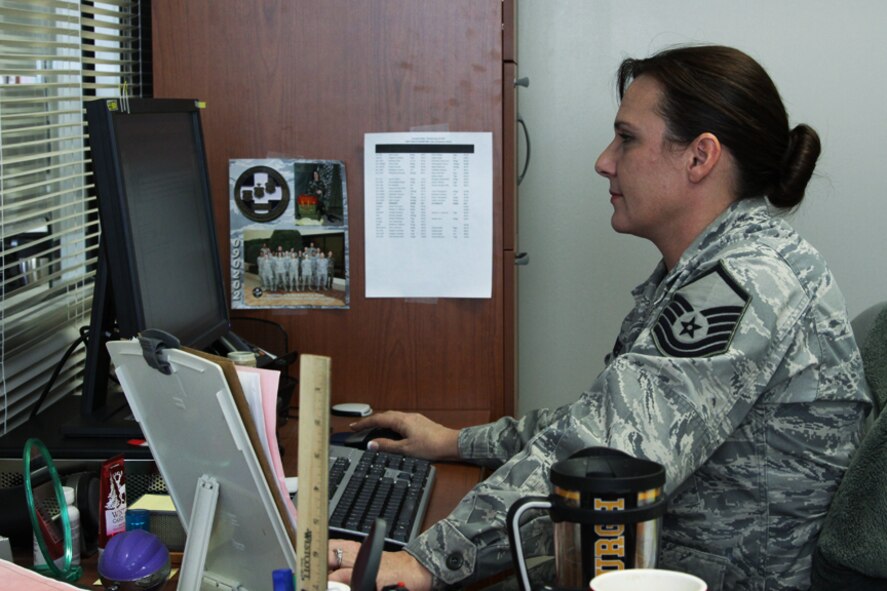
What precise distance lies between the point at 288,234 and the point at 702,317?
0.96 metres

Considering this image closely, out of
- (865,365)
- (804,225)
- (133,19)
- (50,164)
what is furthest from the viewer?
(804,225)

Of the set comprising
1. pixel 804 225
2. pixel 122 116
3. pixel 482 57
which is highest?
pixel 482 57

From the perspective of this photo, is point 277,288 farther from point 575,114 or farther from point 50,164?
point 575,114

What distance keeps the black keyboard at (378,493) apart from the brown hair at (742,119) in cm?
63

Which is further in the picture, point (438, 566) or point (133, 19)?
point (133, 19)

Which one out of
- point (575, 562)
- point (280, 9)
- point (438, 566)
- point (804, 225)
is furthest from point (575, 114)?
point (575, 562)

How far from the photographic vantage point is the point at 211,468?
106cm

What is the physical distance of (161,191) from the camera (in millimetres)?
1646

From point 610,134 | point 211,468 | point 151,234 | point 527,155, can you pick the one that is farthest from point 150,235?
point 610,134

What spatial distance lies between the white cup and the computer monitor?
2.68ft

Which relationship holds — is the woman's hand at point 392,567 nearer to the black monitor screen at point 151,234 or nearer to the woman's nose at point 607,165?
the black monitor screen at point 151,234

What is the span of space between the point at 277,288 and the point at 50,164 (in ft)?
1.53

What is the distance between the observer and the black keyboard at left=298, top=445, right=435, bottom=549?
1.36 m

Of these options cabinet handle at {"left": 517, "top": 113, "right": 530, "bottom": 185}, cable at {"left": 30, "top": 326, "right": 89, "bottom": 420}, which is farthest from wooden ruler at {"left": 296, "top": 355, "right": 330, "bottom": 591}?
cabinet handle at {"left": 517, "top": 113, "right": 530, "bottom": 185}
